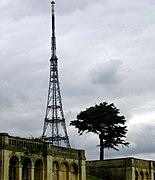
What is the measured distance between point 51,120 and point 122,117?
1231 cm

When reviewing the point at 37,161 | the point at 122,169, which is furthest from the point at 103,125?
the point at 37,161

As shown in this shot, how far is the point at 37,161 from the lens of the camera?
176ft

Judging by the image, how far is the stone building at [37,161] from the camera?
48.6 m

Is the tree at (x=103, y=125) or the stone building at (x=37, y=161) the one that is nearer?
the stone building at (x=37, y=161)

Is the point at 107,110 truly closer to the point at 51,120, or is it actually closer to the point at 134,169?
the point at 51,120

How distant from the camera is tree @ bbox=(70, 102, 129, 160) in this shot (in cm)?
8125

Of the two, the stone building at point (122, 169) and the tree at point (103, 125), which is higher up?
the tree at point (103, 125)

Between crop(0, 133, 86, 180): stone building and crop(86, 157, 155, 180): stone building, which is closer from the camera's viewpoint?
crop(0, 133, 86, 180): stone building

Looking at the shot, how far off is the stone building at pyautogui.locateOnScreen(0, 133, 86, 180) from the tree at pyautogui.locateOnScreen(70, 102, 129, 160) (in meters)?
20.1

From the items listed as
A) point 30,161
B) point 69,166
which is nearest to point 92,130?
point 69,166

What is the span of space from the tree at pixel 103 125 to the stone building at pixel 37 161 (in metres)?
20.1

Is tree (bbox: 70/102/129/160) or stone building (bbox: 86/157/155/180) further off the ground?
tree (bbox: 70/102/129/160)

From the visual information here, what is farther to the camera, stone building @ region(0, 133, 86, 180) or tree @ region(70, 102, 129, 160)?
tree @ region(70, 102, 129, 160)

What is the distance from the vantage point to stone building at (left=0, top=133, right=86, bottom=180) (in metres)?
48.6
